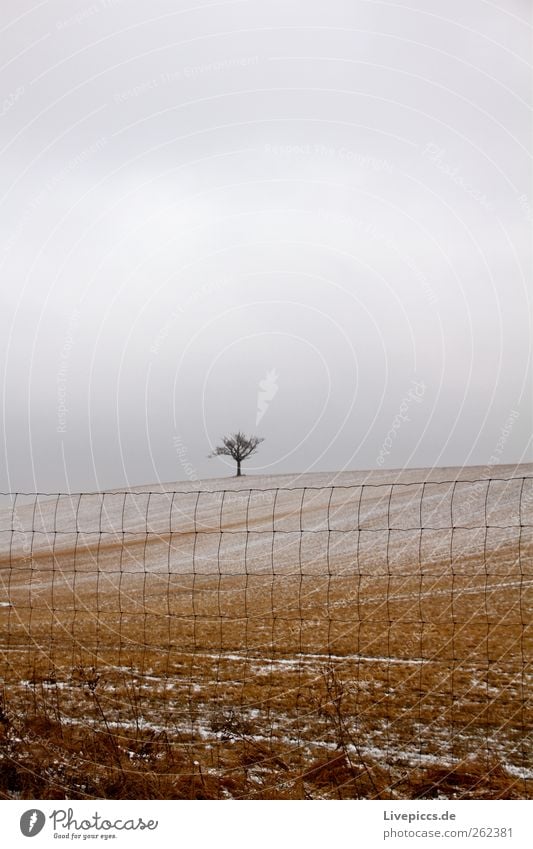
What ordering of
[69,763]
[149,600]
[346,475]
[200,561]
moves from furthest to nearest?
[346,475], [200,561], [149,600], [69,763]

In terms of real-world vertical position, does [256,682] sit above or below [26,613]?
above

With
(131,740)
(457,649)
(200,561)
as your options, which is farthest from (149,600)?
(131,740)

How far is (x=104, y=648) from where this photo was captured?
1419 centimetres

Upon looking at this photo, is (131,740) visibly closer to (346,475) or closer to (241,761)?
(241,761)

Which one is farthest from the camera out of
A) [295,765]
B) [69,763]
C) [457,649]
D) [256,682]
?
[457,649]

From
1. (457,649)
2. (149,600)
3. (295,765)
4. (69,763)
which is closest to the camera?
(69,763)

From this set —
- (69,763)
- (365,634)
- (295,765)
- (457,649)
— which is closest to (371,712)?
(295,765)

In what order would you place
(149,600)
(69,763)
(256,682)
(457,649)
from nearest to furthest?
(69,763)
(256,682)
(457,649)
(149,600)

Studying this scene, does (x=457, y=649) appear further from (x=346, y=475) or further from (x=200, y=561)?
(x=346, y=475)

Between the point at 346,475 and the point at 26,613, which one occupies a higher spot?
the point at 346,475

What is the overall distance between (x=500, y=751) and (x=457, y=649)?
606 centimetres

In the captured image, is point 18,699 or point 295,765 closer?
point 295,765

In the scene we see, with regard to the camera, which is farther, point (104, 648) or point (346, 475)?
point (346, 475)

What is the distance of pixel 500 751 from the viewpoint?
745cm
